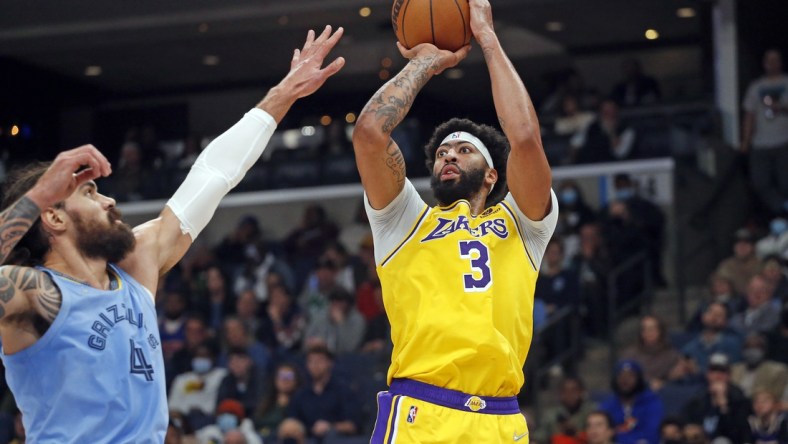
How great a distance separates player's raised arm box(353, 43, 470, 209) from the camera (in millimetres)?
5234

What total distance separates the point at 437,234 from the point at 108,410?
1.74 m

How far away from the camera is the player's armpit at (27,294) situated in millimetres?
3971

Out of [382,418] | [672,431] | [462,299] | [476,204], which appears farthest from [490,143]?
[672,431]

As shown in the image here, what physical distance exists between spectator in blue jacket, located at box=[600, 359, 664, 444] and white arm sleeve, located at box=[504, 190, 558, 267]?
217 inches

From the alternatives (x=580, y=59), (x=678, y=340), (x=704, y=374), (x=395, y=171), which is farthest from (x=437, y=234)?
(x=580, y=59)

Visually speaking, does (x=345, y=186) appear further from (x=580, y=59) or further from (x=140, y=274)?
(x=140, y=274)

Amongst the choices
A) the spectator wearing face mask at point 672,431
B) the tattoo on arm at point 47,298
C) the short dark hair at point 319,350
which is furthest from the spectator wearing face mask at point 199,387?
the tattoo on arm at point 47,298

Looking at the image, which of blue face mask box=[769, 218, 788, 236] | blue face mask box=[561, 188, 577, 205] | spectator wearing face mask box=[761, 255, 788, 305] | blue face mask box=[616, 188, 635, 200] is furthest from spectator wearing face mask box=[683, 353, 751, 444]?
blue face mask box=[561, 188, 577, 205]

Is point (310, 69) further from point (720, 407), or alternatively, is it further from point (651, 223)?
point (651, 223)

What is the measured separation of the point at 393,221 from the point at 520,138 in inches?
25.1

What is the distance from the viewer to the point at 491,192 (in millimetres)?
5727

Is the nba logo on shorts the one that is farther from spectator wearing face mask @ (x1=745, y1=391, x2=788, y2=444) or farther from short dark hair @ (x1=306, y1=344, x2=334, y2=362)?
short dark hair @ (x1=306, y1=344, x2=334, y2=362)

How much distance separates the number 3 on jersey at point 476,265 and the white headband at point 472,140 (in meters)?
0.48

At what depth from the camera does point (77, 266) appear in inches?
169
